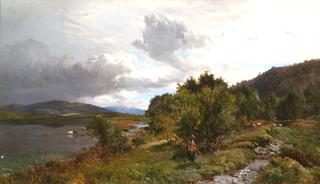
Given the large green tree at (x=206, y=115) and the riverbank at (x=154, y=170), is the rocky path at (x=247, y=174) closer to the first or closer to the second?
the riverbank at (x=154, y=170)

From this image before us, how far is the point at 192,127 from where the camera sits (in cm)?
4112

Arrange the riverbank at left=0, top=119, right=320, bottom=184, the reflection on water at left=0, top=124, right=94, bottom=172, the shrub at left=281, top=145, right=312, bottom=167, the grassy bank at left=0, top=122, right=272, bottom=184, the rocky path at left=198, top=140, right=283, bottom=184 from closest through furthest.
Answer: the grassy bank at left=0, top=122, right=272, bottom=184 → the riverbank at left=0, top=119, right=320, bottom=184 → the rocky path at left=198, top=140, right=283, bottom=184 → the shrub at left=281, top=145, right=312, bottom=167 → the reflection on water at left=0, top=124, right=94, bottom=172

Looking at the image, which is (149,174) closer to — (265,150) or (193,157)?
(193,157)

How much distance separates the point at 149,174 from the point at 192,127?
15214 millimetres

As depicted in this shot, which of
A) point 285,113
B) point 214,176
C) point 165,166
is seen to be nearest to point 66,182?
point 165,166

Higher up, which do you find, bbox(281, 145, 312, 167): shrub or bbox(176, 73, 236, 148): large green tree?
bbox(176, 73, 236, 148): large green tree

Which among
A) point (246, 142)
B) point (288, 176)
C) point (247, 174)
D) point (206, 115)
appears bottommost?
point (247, 174)

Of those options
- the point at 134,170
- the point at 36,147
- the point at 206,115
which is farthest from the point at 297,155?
the point at 36,147

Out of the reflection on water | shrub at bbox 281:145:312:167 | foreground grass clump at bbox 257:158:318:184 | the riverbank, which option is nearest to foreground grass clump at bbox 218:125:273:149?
the riverbank

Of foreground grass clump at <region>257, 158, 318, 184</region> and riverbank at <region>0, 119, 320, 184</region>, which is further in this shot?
foreground grass clump at <region>257, 158, 318, 184</region>

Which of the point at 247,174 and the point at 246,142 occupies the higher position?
the point at 246,142

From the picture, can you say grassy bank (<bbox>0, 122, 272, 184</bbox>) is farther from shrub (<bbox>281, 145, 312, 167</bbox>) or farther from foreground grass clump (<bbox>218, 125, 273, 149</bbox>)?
foreground grass clump (<bbox>218, 125, 273, 149</bbox>)

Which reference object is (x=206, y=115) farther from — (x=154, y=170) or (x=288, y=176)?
(x=288, y=176)

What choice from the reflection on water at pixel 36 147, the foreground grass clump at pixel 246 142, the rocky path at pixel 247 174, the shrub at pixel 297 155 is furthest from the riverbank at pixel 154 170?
the reflection on water at pixel 36 147
